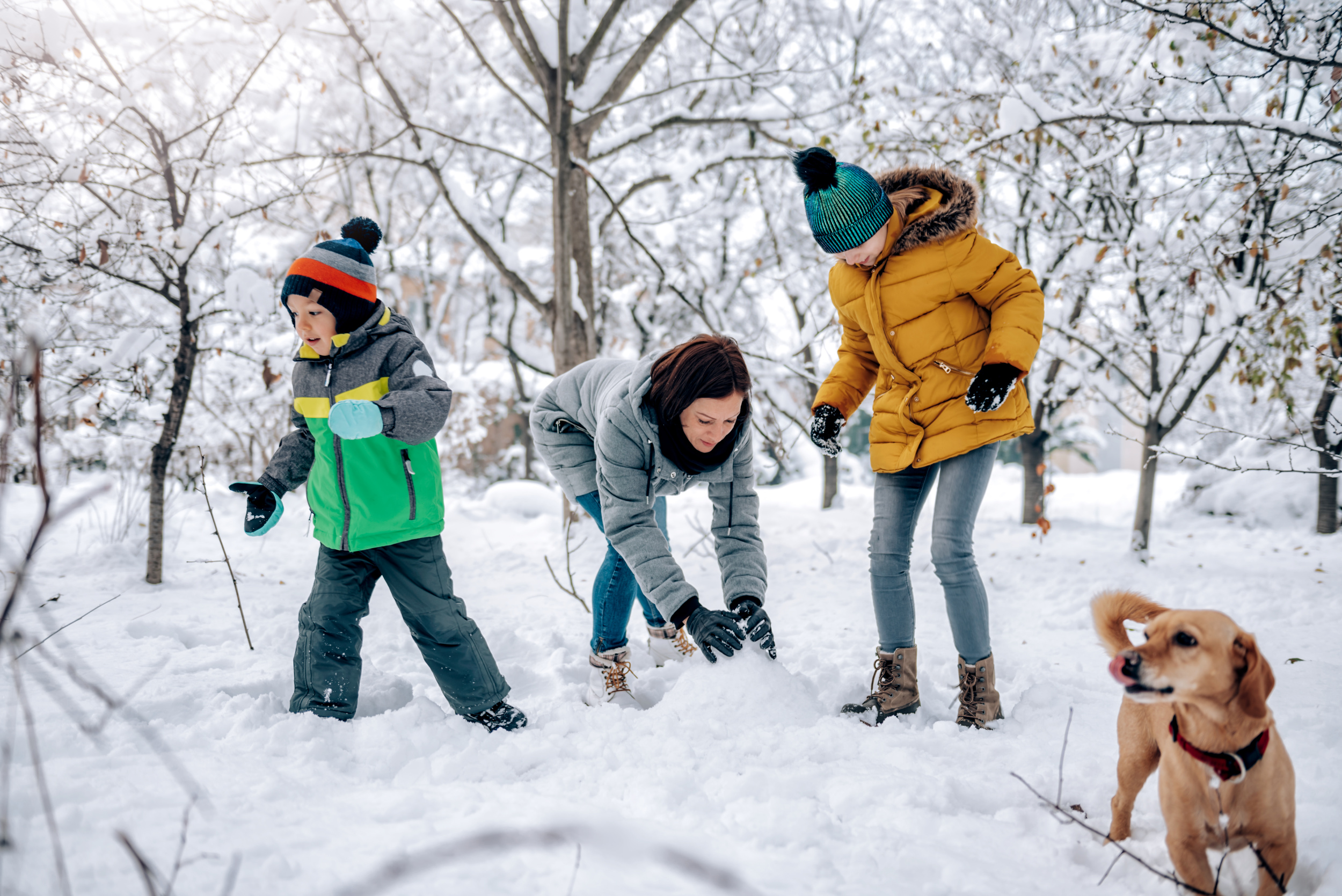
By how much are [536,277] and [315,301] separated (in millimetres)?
10345

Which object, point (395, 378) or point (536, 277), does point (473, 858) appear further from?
point (536, 277)

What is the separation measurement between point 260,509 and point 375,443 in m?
0.46

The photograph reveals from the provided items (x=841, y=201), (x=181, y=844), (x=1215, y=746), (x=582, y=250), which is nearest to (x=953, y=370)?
(x=841, y=201)

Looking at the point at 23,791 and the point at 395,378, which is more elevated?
the point at 395,378

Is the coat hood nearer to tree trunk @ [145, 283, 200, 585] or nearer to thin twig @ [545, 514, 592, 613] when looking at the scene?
thin twig @ [545, 514, 592, 613]

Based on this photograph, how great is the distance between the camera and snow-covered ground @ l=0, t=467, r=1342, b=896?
4.18 ft

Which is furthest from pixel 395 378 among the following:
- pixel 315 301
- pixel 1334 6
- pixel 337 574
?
pixel 1334 6

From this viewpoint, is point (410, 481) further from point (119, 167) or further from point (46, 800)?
point (119, 167)

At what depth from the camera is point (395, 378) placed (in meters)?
2.24

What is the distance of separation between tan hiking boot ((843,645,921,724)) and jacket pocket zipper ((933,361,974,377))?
2.92 feet

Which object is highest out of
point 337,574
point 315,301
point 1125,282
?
point 1125,282

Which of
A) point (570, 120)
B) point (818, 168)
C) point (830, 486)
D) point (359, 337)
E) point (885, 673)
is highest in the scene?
point (570, 120)

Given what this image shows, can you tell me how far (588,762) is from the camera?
6.21 ft

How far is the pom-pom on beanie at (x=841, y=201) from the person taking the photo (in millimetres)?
2158
